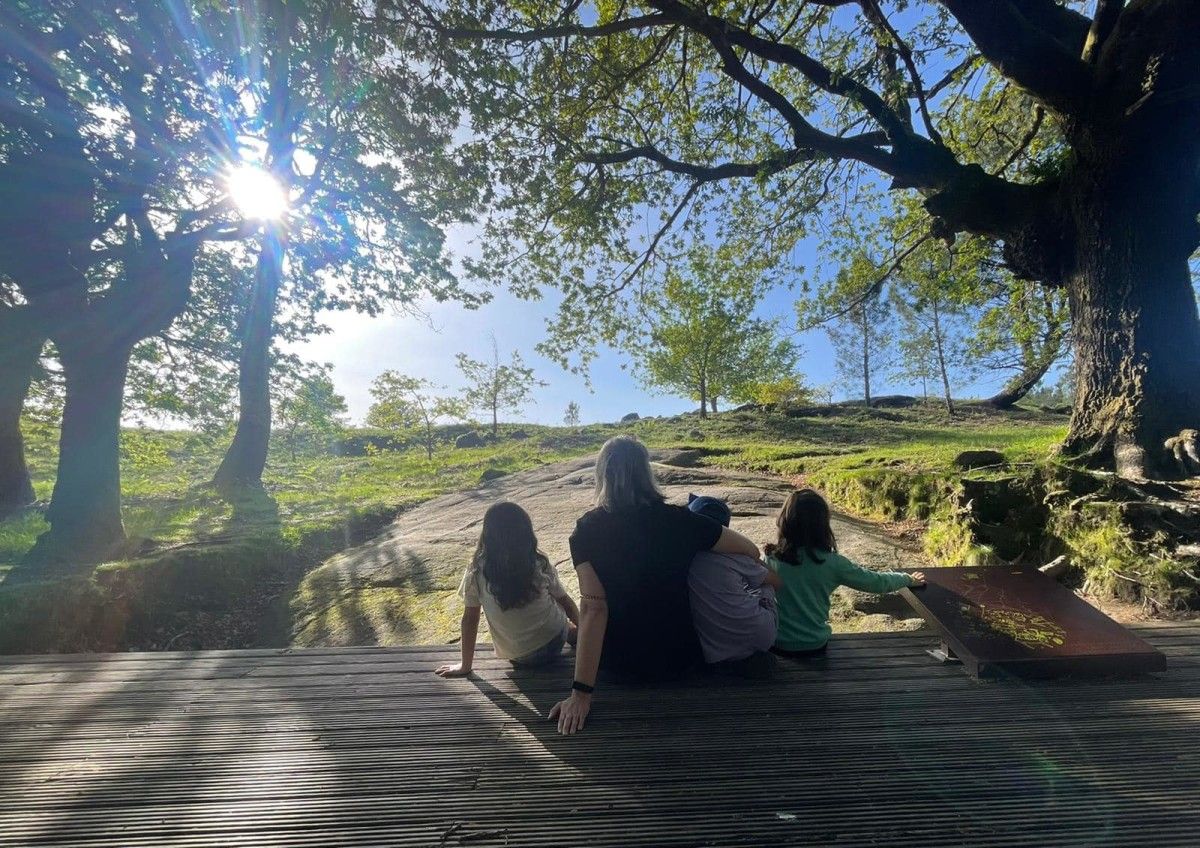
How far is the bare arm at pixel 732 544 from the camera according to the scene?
285cm

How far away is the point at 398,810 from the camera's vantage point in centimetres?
207

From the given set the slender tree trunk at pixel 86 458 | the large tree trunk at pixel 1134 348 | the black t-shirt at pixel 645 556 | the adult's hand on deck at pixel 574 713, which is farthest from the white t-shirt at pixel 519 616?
the slender tree trunk at pixel 86 458

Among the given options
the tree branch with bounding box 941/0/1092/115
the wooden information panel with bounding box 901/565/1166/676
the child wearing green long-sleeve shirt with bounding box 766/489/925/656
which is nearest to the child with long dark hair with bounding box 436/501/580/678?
the child wearing green long-sleeve shirt with bounding box 766/489/925/656

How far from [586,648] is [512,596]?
768 mm

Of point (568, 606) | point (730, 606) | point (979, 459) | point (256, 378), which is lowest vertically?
point (568, 606)

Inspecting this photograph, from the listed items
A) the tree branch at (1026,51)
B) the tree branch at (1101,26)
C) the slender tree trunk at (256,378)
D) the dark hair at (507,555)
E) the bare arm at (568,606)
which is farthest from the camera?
the slender tree trunk at (256,378)

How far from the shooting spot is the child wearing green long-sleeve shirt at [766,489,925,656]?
Answer: 3273 mm

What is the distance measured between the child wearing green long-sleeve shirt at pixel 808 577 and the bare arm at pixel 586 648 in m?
1.33

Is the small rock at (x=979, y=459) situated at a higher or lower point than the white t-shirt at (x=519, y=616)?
higher

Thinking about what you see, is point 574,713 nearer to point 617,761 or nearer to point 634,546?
point 617,761

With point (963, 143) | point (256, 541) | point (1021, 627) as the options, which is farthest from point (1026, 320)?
point (256, 541)

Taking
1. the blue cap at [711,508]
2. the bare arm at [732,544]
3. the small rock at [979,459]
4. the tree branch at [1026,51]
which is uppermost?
the tree branch at [1026,51]

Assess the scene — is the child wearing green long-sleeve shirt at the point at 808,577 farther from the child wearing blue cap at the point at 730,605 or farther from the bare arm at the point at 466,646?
the bare arm at the point at 466,646

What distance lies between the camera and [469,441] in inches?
1249
